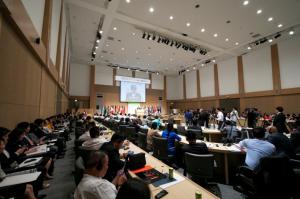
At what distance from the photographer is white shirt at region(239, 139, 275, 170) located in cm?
249

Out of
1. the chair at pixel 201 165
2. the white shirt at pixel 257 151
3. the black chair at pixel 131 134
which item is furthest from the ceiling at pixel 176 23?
the chair at pixel 201 165

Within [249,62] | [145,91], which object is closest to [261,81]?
[249,62]

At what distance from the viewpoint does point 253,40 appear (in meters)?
11.0

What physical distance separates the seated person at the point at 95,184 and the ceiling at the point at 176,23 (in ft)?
25.5

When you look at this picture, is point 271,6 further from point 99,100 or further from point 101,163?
point 99,100

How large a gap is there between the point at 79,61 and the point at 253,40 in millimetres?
15474

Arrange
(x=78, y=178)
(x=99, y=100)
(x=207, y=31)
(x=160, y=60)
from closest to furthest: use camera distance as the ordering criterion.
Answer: (x=78, y=178)
(x=207, y=31)
(x=160, y=60)
(x=99, y=100)

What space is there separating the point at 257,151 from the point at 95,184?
100 inches

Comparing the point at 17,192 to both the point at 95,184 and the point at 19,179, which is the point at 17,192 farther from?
the point at 95,184

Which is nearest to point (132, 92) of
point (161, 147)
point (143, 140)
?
point (143, 140)

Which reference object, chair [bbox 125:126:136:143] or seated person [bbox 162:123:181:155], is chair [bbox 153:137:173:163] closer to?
seated person [bbox 162:123:181:155]

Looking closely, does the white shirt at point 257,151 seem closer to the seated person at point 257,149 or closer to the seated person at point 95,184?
the seated person at point 257,149

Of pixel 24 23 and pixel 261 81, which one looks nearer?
pixel 24 23

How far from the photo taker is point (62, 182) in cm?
333
